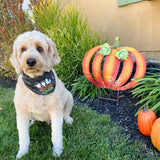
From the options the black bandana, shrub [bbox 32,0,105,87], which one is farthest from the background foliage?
the black bandana

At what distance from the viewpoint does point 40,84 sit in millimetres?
1708

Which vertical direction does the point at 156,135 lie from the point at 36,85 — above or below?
below

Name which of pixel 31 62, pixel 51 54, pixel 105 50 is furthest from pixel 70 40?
pixel 31 62

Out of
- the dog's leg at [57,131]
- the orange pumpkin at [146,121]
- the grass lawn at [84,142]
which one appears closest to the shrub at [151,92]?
Result: the orange pumpkin at [146,121]

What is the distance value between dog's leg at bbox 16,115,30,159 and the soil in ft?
4.30

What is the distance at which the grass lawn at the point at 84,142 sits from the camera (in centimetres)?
176

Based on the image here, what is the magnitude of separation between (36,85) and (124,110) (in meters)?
1.63

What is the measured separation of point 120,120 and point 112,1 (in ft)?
11.4

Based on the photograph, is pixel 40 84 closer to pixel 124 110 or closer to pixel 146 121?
pixel 146 121

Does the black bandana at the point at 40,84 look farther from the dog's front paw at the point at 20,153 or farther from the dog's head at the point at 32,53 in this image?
the dog's front paw at the point at 20,153

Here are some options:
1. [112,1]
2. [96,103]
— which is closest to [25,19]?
[112,1]

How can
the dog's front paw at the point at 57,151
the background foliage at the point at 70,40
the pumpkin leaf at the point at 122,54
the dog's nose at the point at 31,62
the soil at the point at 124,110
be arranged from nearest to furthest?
the dog's nose at the point at 31,62
the dog's front paw at the point at 57,151
the soil at the point at 124,110
the pumpkin leaf at the point at 122,54
the background foliage at the point at 70,40

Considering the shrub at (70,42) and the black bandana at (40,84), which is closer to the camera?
the black bandana at (40,84)

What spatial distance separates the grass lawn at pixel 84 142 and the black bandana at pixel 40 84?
2.37 ft
